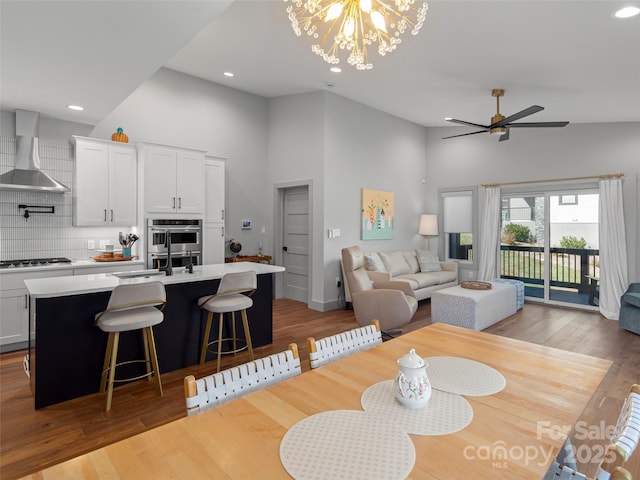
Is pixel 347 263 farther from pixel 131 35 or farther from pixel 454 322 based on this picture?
pixel 131 35

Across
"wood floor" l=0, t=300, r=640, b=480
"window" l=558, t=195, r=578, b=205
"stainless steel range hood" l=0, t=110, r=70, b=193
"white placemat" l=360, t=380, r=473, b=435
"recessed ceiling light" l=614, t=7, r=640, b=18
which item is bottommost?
"wood floor" l=0, t=300, r=640, b=480

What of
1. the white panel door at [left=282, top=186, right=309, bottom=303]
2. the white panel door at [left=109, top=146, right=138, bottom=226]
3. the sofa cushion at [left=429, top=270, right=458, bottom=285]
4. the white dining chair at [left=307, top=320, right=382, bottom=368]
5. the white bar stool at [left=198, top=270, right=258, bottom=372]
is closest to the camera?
the white dining chair at [left=307, top=320, right=382, bottom=368]

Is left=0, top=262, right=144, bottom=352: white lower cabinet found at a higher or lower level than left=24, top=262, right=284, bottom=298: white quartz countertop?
lower

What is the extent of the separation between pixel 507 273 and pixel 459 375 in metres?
6.22

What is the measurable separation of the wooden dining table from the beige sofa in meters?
3.88

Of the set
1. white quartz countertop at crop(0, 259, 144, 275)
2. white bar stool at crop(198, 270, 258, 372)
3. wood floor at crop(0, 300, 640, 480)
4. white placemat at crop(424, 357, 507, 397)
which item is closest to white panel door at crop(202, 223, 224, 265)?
white quartz countertop at crop(0, 259, 144, 275)

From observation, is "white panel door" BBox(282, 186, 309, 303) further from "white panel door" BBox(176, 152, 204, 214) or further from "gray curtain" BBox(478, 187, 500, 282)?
"gray curtain" BBox(478, 187, 500, 282)

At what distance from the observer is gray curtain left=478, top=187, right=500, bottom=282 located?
22.3 feet

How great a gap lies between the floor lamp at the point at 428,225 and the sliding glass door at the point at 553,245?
4.13ft

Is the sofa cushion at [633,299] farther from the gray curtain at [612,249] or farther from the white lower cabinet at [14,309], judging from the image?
the white lower cabinet at [14,309]

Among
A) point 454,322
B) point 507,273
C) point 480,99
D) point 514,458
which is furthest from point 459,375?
point 507,273

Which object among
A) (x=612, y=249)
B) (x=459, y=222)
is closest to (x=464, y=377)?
(x=612, y=249)

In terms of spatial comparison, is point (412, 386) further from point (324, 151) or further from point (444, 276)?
point (444, 276)

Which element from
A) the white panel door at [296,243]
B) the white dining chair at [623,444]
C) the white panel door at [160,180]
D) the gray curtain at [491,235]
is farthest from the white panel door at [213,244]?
the white dining chair at [623,444]
